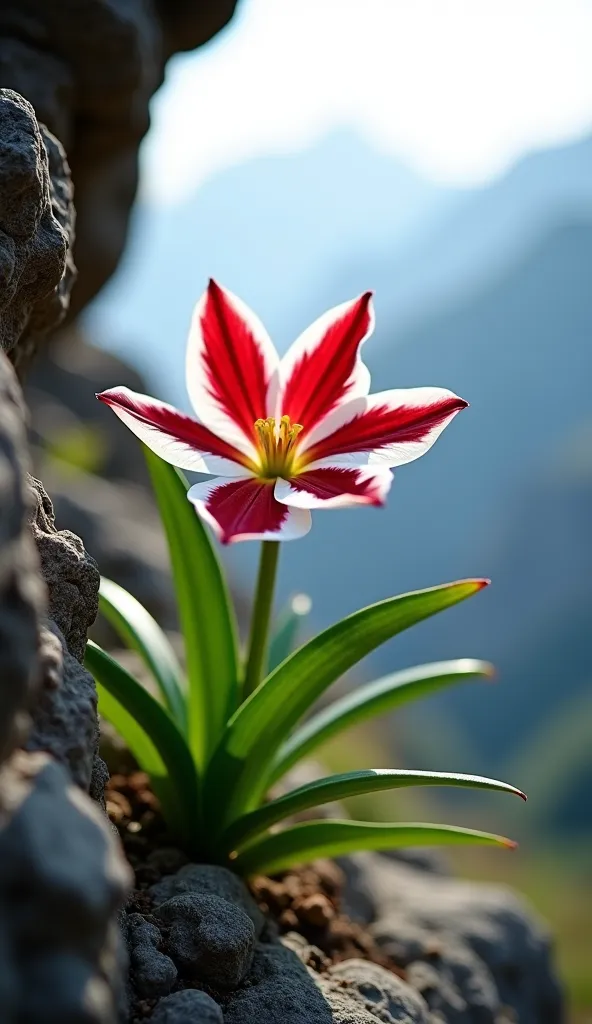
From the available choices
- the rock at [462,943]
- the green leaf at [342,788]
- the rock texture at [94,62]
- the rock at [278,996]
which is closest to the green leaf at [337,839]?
the green leaf at [342,788]

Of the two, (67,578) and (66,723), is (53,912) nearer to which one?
(66,723)

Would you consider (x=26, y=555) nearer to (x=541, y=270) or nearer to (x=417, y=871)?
(x=417, y=871)

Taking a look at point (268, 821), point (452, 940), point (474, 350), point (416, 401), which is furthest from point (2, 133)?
point (474, 350)

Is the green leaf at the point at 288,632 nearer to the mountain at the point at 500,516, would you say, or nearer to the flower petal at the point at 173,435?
the flower petal at the point at 173,435

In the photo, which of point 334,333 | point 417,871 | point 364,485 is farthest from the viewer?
point 417,871

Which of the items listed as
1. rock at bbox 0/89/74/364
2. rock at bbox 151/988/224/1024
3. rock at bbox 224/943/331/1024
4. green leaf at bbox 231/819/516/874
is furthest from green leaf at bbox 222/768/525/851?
rock at bbox 0/89/74/364
